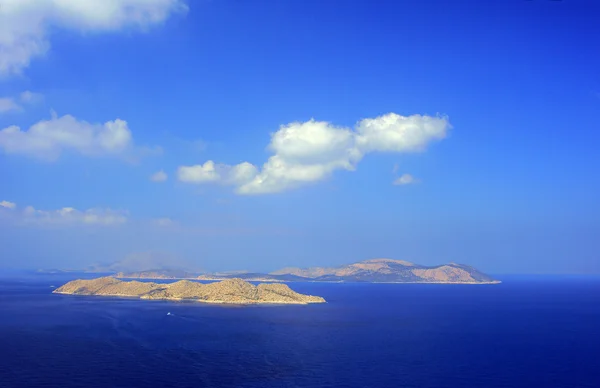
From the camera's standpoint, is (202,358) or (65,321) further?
(65,321)

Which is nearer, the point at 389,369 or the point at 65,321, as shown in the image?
the point at 389,369

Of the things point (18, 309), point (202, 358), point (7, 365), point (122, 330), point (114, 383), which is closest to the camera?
point (114, 383)

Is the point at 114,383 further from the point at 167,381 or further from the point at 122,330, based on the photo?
the point at 122,330

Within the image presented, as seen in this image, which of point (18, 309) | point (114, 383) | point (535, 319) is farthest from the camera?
point (18, 309)

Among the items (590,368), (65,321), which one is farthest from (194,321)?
(590,368)

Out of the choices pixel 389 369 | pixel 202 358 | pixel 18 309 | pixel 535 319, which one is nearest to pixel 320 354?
pixel 389 369

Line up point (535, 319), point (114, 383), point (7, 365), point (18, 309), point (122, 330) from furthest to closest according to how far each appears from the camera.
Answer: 1. point (18, 309)
2. point (535, 319)
3. point (122, 330)
4. point (7, 365)
5. point (114, 383)

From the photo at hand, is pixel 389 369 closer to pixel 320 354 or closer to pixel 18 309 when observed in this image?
pixel 320 354
